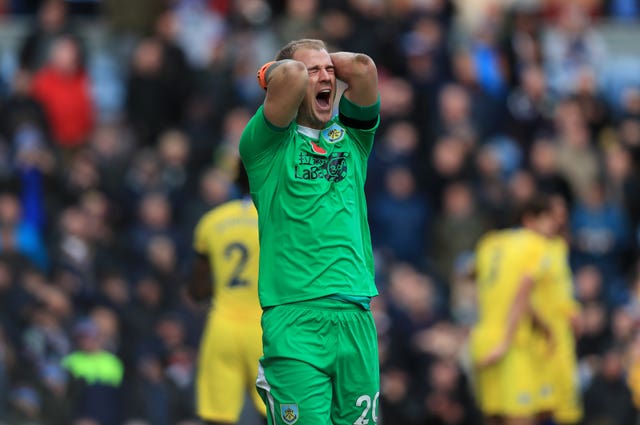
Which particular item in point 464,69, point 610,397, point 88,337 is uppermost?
point 464,69

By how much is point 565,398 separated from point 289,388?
618 cm

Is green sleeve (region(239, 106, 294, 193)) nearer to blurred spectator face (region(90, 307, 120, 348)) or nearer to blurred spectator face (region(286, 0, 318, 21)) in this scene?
blurred spectator face (region(90, 307, 120, 348))

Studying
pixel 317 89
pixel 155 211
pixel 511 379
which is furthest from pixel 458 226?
pixel 317 89

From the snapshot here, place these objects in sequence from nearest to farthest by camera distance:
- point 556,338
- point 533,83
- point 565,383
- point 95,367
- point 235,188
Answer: point 556,338, point 565,383, point 95,367, point 235,188, point 533,83

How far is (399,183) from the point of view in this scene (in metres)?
17.7

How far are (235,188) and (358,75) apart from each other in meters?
9.23

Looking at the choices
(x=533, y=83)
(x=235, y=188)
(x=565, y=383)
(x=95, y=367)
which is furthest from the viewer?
(x=533, y=83)

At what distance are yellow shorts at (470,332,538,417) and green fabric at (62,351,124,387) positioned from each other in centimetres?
364

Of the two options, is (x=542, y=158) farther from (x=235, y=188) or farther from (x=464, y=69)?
(x=235, y=188)

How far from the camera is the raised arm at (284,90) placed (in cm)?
782

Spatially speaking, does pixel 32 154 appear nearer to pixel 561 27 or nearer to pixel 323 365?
pixel 561 27

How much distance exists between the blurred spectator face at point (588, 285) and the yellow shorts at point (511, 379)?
3.53 metres

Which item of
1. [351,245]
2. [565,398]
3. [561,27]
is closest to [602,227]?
[561,27]

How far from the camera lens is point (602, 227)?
18.2 meters
